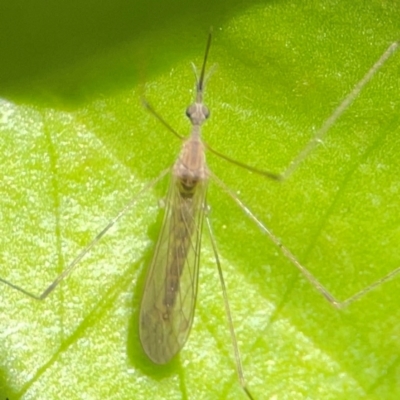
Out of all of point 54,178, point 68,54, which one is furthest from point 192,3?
point 54,178

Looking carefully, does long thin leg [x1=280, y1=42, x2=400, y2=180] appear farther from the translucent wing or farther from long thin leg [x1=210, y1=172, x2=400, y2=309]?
the translucent wing

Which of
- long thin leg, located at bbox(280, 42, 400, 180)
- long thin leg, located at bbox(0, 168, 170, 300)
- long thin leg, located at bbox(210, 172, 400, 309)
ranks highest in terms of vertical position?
long thin leg, located at bbox(280, 42, 400, 180)

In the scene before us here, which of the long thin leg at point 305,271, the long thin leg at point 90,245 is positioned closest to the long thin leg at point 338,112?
the long thin leg at point 305,271

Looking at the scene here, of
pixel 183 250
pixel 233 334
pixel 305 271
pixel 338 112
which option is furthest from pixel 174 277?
pixel 338 112

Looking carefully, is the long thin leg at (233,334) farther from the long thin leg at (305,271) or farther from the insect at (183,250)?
the long thin leg at (305,271)

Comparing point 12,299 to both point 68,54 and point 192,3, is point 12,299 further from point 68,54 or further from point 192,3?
point 192,3

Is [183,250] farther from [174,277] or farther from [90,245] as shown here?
[90,245]

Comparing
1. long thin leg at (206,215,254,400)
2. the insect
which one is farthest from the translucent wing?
long thin leg at (206,215,254,400)

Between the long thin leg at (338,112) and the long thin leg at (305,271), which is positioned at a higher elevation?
the long thin leg at (338,112)
